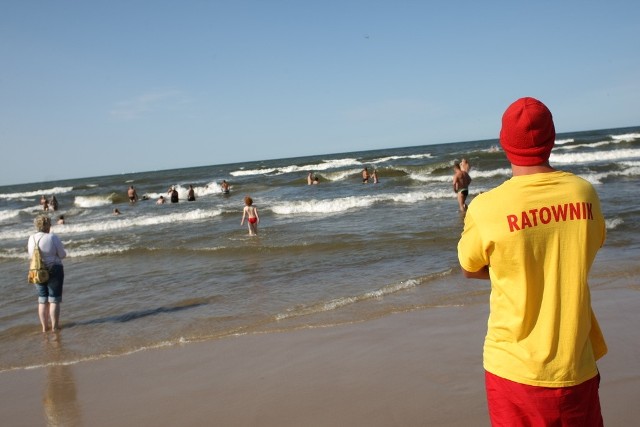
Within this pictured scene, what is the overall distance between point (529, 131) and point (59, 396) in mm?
4487

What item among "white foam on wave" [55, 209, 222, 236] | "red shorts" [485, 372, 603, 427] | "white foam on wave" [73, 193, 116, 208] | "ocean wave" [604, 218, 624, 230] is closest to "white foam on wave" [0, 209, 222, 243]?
"white foam on wave" [55, 209, 222, 236]

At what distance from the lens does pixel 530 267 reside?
1806 millimetres

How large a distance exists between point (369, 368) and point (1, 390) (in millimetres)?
3411

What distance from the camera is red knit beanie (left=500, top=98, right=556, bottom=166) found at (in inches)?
72.2

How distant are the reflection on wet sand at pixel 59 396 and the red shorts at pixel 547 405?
135 inches

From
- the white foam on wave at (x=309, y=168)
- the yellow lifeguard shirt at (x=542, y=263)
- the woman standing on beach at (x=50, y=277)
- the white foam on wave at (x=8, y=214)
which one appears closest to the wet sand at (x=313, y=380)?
the woman standing on beach at (x=50, y=277)

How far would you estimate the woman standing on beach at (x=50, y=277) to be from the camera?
22.6ft

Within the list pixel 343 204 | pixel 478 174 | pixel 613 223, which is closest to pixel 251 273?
pixel 613 223

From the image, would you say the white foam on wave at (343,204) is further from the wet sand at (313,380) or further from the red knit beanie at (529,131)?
the red knit beanie at (529,131)

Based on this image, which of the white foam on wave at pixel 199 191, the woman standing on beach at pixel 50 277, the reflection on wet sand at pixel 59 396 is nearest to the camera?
the reflection on wet sand at pixel 59 396

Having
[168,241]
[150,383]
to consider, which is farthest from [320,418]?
[168,241]

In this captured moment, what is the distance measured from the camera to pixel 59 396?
4637 mm

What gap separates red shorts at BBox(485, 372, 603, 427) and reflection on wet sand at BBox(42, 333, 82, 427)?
343 centimetres

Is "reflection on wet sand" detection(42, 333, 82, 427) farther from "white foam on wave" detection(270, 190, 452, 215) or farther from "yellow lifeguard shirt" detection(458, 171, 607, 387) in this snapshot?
"white foam on wave" detection(270, 190, 452, 215)
